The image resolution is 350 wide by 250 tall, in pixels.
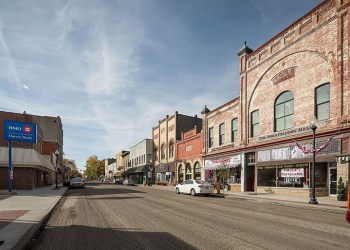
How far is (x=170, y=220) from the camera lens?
35.6 ft

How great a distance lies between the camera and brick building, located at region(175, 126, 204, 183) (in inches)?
1679

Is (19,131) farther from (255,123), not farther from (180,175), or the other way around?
(180,175)

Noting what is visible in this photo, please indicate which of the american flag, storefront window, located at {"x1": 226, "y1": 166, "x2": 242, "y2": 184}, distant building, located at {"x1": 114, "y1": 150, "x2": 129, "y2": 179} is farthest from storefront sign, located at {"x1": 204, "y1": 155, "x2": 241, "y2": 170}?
distant building, located at {"x1": 114, "y1": 150, "x2": 129, "y2": 179}

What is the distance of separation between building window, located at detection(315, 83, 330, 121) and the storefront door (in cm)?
365

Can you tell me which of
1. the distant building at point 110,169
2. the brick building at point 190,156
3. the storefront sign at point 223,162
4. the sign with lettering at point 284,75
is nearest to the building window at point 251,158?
the storefront sign at point 223,162

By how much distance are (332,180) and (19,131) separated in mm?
25938

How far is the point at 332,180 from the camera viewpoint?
21516 mm

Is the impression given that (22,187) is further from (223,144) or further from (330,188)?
(330,188)

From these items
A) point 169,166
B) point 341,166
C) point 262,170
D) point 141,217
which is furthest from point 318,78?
point 169,166

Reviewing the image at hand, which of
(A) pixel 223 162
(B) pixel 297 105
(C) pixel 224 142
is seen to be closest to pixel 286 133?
(B) pixel 297 105

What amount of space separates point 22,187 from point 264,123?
24.1 meters

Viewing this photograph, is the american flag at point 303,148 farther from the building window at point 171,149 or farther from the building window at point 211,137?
the building window at point 171,149

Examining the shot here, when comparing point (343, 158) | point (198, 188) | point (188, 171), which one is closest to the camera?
point (343, 158)

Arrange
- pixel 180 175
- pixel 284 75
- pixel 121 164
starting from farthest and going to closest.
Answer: pixel 121 164
pixel 180 175
pixel 284 75
